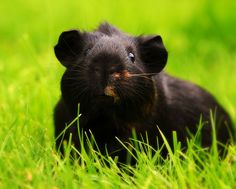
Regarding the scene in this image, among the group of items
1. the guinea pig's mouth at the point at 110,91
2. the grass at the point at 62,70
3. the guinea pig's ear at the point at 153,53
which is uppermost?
the guinea pig's ear at the point at 153,53

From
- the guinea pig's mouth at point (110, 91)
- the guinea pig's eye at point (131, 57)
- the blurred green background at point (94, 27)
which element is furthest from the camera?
the blurred green background at point (94, 27)

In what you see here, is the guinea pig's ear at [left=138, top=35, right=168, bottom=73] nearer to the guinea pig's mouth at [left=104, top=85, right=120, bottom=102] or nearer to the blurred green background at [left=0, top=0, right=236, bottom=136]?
the guinea pig's mouth at [left=104, top=85, right=120, bottom=102]

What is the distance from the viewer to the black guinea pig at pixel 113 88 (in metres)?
4.97

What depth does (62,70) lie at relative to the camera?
24.4ft

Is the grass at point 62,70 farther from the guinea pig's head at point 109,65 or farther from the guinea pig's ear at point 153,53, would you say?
the guinea pig's ear at point 153,53

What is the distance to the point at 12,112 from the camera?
20.7ft

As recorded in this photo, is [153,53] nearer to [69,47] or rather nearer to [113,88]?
[69,47]

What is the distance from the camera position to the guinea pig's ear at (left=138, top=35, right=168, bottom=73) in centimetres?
555

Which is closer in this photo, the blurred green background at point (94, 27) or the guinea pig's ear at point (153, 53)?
the guinea pig's ear at point (153, 53)

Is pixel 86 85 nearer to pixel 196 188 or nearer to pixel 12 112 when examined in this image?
pixel 196 188

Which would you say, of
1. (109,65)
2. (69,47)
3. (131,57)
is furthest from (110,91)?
(69,47)

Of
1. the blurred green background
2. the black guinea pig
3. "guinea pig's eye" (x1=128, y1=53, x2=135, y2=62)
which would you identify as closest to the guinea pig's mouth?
the black guinea pig

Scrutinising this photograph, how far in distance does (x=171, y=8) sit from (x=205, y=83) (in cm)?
336

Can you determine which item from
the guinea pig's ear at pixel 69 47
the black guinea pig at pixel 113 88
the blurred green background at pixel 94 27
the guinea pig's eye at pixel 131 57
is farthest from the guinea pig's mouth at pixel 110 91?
the blurred green background at pixel 94 27
